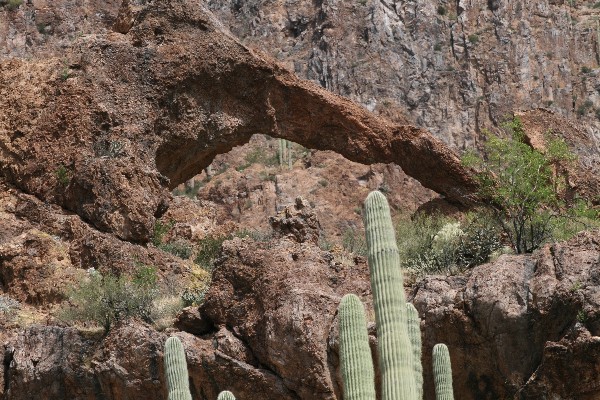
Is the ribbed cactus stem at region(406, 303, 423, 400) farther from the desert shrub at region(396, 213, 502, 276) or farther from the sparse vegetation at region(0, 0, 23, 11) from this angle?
the sparse vegetation at region(0, 0, 23, 11)

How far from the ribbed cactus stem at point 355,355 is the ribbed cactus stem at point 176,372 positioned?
97.1 inches

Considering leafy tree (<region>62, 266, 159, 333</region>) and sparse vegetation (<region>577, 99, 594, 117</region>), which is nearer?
leafy tree (<region>62, 266, 159, 333</region>)

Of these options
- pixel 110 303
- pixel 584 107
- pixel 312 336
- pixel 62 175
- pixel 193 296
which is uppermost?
pixel 584 107

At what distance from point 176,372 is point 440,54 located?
3954 centimetres

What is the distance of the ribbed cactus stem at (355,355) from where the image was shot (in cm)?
1296

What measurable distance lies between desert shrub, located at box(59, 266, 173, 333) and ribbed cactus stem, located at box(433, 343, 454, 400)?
6.00m

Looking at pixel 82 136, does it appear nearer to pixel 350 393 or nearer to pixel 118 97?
pixel 118 97

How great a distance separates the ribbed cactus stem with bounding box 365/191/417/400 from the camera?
12.0 metres

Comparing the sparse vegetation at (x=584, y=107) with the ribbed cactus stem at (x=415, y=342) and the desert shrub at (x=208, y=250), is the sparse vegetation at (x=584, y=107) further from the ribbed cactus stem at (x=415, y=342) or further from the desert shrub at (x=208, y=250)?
the ribbed cactus stem at (x=415, y=342)

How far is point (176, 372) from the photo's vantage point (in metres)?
15.3

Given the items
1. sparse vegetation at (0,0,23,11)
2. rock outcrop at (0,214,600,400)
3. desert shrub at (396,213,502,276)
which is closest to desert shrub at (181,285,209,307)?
rock outcrop at (0,214,600,400)

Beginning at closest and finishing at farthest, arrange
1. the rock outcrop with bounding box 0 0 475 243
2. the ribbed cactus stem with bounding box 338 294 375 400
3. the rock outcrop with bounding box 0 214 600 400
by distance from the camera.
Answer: the ribbed cactus stem with bounding box 338 294 375 400, the rock outcrop with bounding box 0 214 600 400, the rock outcrop with bounding box 0 0 475 243

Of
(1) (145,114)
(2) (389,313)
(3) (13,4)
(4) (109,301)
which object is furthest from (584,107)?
(2) (389,313)

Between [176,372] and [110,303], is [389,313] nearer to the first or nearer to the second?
[176,372]
